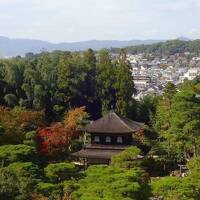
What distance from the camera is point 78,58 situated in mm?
A: 47531

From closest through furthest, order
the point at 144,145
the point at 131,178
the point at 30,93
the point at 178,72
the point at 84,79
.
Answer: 1. the point at 131,178
2. the point at 144,145
3. the point at 30,93
4. the point at 84,79
5. the point at 178,72

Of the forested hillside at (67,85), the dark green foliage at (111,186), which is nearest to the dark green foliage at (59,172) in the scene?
the dark green foliage at (111,186)

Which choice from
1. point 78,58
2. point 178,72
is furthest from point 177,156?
point 178,72

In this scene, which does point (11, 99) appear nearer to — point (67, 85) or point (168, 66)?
point (67, 85)

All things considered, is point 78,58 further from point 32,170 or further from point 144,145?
point 32,170

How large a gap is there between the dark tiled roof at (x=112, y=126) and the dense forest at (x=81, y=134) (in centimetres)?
192

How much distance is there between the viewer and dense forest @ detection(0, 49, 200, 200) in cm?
1927

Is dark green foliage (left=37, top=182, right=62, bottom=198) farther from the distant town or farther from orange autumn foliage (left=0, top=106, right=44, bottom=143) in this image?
the distant town

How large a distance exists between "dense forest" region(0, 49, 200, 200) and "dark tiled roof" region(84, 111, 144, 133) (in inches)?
75.7

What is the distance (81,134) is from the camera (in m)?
37.0

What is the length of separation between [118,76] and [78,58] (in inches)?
244

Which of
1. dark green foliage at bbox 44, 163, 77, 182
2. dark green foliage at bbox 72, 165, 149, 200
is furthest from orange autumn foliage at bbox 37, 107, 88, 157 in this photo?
dark green foliage at bbox 72, 165, 149, 200

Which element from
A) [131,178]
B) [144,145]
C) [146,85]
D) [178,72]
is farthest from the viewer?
[178,72]

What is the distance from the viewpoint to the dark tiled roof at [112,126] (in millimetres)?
32531
